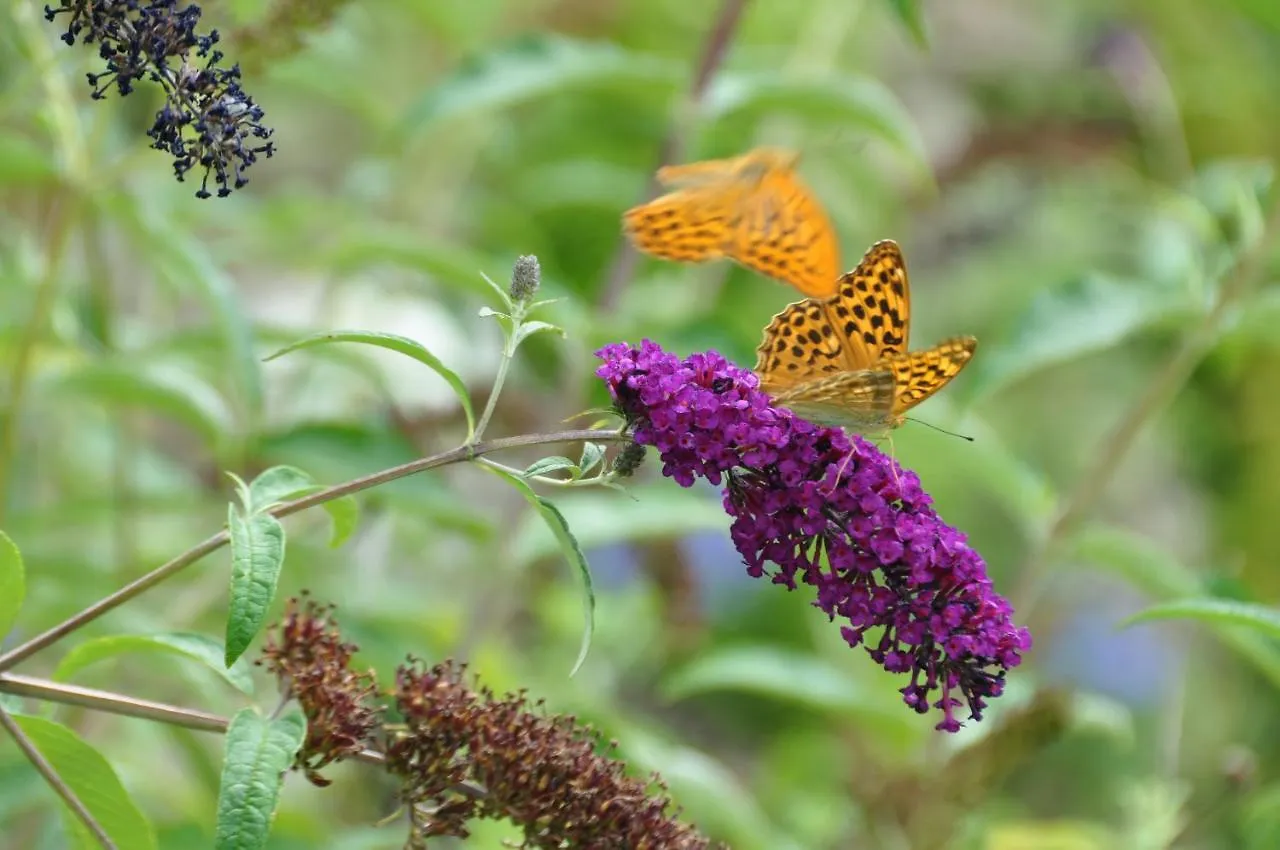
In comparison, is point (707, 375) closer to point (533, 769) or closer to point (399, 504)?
point (533, 769)

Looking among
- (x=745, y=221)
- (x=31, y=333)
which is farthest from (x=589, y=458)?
(x=31, y=333)

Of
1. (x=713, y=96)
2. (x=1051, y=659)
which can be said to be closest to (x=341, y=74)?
(x=713, y=96)

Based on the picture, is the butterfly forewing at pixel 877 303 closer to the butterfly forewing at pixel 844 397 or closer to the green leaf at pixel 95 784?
the butterfly forewing at pixel 844 397

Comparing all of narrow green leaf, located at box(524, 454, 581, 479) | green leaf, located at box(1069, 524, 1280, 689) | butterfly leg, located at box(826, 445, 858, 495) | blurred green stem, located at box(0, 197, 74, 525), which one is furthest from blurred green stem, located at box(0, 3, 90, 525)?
green leaf, located at box(1069, 524, 1280, 689)

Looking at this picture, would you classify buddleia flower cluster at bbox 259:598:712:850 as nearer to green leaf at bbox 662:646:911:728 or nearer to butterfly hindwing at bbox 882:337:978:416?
butterfly hindwing at bbox 882:337:978:416

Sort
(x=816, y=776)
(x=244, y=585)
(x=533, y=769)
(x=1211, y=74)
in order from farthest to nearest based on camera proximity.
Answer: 1. (x=1211, y=74)
2. (x=816, y=776)
3. (x=533, y=769)
4. (x=244, y=585)
